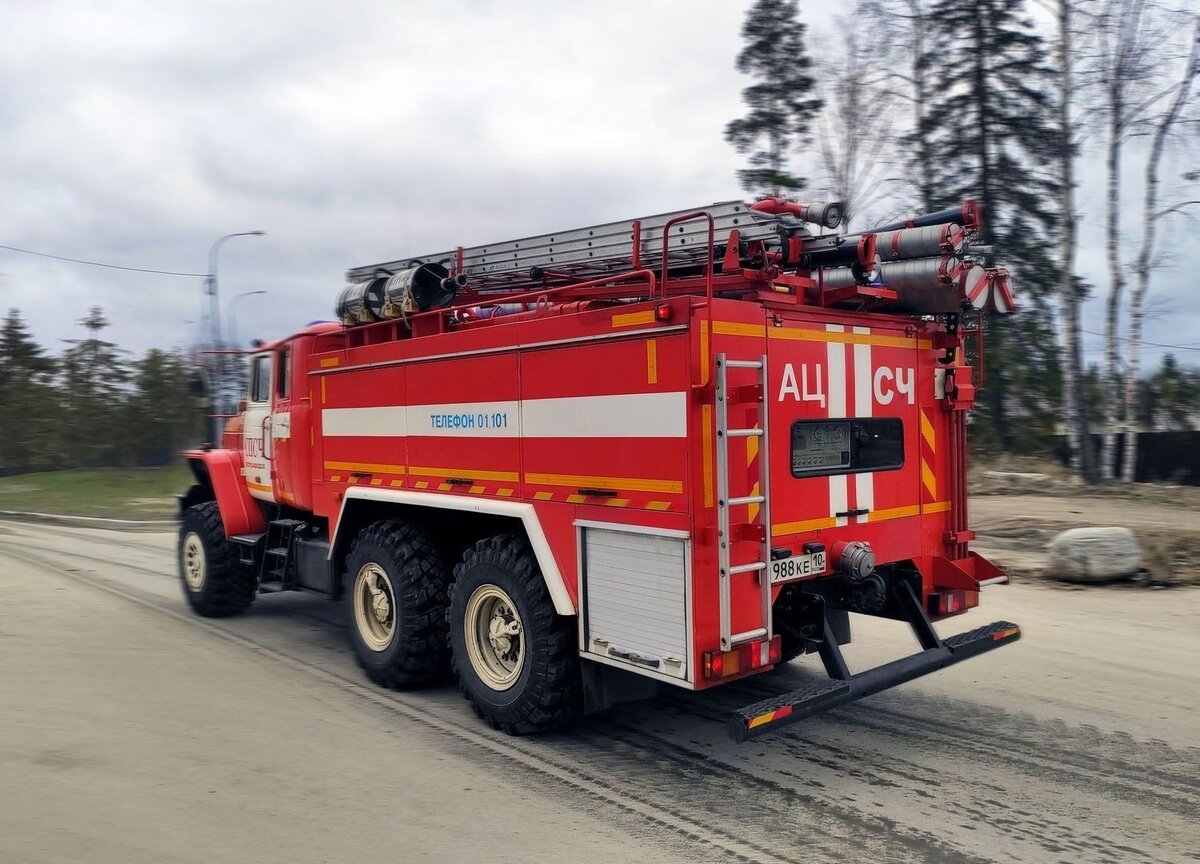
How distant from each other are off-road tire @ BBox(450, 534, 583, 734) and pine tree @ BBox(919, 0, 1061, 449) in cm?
1759

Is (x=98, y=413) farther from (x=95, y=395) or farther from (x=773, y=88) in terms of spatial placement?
(x=773, y=88)

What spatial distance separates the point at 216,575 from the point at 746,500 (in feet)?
20.3

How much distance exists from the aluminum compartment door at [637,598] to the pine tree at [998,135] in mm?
17820

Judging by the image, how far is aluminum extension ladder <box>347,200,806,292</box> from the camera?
5.21m

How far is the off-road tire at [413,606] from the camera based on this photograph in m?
6.27

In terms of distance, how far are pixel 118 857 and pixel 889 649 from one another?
542 cm

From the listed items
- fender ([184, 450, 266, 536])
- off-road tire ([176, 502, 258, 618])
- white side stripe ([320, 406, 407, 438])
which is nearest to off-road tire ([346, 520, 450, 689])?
white side stripe ([320, 406, 407, 438])

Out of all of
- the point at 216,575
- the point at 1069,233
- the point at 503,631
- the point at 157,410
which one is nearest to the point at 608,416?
the point at 503,631

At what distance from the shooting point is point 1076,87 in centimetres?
1702

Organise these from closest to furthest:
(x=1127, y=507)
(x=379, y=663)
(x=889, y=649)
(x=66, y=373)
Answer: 1. (x=379, y=663)
2. (x=889, y=649)
3. (x=1127, y=507)
4. (x=66, y=373)

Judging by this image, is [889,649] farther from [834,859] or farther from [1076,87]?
[1076,87]

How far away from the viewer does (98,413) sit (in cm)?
3022

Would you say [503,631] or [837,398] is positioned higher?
[837,398]

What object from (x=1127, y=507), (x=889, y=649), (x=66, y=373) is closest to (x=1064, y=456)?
(x=1127, y=507)
